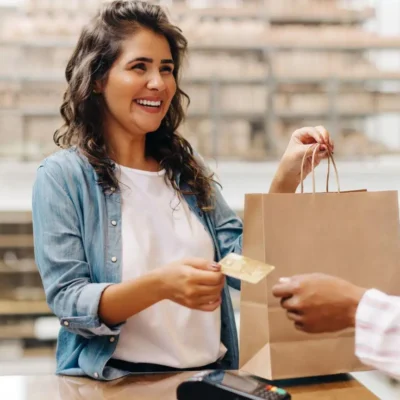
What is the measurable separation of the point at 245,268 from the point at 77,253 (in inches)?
16.9

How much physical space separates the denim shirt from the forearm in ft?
0.06

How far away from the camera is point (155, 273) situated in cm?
124

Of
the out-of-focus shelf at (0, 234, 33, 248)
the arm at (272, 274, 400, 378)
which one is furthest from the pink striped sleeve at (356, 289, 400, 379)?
the out-of-focus shelf at (0, 234, 33, 248)

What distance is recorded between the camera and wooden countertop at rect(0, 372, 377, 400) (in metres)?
1.27

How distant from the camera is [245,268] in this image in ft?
3.72

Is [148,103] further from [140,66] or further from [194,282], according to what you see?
[194,282]

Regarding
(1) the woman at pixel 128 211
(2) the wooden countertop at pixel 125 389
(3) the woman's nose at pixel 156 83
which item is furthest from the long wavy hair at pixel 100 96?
(2) the wooden countertop at pixel 125 389

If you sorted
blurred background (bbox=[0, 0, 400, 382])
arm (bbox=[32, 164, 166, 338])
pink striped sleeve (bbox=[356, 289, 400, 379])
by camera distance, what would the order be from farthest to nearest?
blurred background (bbox=[0, 0, 400, 382]) → arm (bbox=[32, 164, 166, 338]) → pink striped sleeve (bbox=[356, 289, 400, 379])

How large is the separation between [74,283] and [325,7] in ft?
15.7

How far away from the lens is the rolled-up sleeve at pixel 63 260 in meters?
1.32

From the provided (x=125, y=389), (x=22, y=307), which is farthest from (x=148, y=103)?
(x=22, y=307)

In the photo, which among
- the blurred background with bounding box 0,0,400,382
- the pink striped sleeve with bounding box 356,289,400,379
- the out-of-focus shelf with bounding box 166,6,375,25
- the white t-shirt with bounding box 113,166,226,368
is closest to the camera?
the pink striped sleeve with bounding box 356,289,400,379

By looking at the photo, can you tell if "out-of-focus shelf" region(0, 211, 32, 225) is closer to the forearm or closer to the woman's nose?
the woman's nose

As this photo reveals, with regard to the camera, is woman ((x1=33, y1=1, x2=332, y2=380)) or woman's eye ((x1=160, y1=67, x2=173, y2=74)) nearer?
woman ((x1=33, y1=1, x2=332, y2=380))
